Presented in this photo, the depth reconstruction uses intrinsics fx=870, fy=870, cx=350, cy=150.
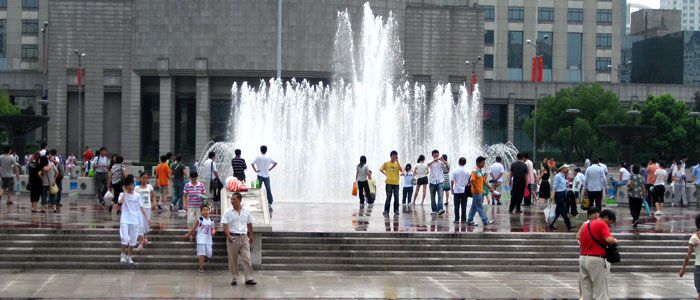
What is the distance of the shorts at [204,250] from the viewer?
575 inches

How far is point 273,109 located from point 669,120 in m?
29.1

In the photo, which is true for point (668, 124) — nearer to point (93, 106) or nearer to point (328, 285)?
point (93, 106)

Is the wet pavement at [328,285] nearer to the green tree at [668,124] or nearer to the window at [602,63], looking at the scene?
the green tree at [668,124]

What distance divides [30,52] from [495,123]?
124 ft

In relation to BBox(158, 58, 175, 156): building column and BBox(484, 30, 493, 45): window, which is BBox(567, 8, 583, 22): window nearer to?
BBox(484, 30, 493, 45): window

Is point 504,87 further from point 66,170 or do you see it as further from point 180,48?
point 66,170

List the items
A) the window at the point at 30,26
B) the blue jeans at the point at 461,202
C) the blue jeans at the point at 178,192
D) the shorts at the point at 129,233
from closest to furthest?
the shorts at the point at 129,233, the blue jeans at the point at 461,202, the blue jeans at the point at 178,192, the window at the point at 30,26

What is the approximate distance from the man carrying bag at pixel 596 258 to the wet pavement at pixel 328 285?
7.75 feet

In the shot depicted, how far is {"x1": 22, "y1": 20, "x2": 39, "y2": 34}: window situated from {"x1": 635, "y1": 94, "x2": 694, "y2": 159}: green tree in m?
46.4

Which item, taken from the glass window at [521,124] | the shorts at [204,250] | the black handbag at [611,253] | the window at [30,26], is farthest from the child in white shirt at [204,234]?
the window at [30,26]


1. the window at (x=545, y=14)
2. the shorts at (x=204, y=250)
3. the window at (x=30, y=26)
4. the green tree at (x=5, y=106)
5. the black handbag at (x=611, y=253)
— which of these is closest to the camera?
the black handbag at (x=611, y=253)

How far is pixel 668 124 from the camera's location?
55844 mm

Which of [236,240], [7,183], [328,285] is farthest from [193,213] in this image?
[7,183]

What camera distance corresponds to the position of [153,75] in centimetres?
5891
